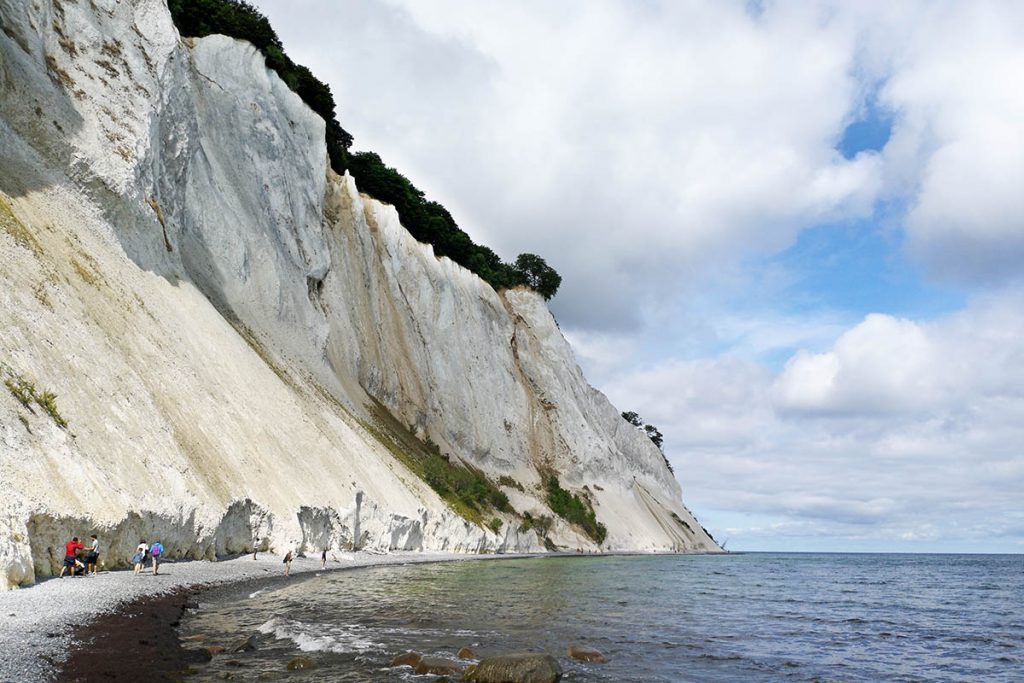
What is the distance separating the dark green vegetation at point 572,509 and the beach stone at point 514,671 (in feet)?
206

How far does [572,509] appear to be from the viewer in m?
77.7

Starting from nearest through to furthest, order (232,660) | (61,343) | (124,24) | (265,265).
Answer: (232,660) < (61,343) < (124,24) < (265,265)

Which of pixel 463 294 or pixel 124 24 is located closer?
pixel 124 24

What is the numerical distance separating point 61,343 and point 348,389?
31.5 m

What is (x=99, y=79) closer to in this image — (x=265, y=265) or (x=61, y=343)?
(x=265, y=265)

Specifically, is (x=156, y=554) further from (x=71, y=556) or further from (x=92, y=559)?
(x=71, y=556)

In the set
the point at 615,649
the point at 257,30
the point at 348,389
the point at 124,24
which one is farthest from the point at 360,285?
the point at 615,649

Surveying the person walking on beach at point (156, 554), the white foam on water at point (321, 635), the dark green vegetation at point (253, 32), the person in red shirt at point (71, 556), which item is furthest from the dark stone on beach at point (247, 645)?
the dark green vegetation at point (253, 32)

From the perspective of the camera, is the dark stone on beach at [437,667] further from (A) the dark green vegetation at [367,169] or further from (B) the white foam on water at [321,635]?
(A) the dark green vegetation at [367,169]

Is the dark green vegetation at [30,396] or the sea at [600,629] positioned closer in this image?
the sea at [600,629]

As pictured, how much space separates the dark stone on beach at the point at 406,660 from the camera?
14.6m

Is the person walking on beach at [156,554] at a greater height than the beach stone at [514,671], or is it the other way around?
the person walking on beach at [156,554]

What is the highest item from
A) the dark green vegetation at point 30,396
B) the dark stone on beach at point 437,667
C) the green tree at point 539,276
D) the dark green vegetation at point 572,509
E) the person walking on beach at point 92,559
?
the green tree at point 539,276

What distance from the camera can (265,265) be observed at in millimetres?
49438
